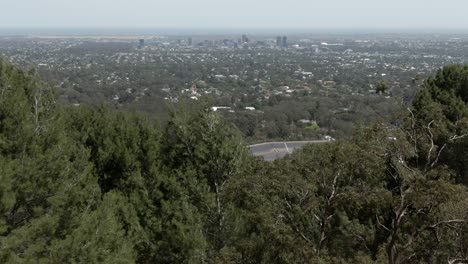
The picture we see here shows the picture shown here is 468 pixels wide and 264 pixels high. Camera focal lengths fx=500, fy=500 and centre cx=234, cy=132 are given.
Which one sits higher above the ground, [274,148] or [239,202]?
[239,202]

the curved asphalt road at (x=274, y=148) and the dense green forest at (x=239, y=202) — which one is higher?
the dense green forest at (x=239, y=202)

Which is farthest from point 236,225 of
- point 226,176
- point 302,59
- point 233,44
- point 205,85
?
point 233,44

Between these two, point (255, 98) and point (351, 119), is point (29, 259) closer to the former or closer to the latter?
point (351, 119)

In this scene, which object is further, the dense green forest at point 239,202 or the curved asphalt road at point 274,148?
the curved asphalt road at point 274,148

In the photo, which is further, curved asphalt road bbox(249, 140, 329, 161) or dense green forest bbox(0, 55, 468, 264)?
curved asphalt road bbox(249, 140, 329, 161)

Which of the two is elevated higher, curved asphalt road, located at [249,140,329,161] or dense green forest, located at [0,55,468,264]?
dense green forest, located at [0,55,468,264]

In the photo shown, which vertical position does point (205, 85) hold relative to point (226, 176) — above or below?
below

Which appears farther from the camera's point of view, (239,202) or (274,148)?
(274,148)

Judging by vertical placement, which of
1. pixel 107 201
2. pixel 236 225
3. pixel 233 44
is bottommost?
pixel 233 44
